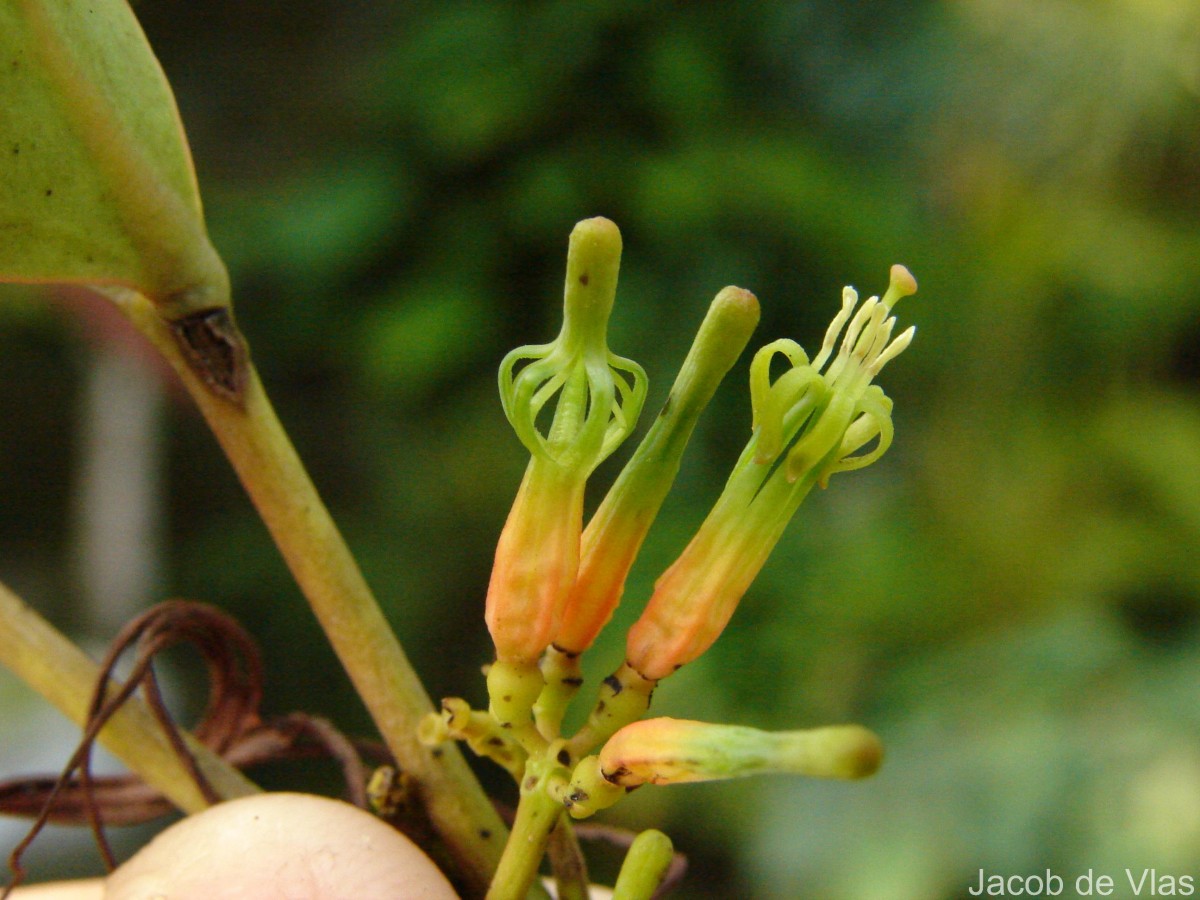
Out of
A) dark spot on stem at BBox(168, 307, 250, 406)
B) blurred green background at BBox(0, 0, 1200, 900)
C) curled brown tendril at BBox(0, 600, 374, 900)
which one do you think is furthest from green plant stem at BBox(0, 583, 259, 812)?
blurred green background at BBox(0, 0, 1200, 900)

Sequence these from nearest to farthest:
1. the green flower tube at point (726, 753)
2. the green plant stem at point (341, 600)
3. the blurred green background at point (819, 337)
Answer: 1. the green flower tube at point (726, 753)
2. the green plant stem at point (341, 600)
3. the blurred green background at point (819, 337)

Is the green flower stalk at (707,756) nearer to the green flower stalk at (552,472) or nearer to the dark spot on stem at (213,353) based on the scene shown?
the green flower stalk at (552,472)

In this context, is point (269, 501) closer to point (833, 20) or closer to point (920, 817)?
point (920, 817)

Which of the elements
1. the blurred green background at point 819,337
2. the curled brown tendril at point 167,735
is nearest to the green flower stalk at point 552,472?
the curled brown tendril at point 167,735

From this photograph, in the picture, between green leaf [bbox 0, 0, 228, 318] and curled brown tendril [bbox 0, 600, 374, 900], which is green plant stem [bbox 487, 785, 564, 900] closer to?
curled brown tendril [bbox 0, 600, 374, 900]

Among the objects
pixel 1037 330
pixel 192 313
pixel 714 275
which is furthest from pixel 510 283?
pixel 192 313

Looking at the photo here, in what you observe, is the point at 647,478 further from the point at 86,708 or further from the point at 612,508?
the point at 86,708
